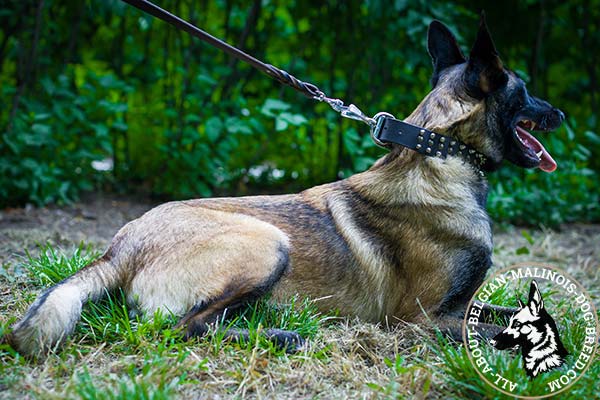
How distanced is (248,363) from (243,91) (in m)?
4.69

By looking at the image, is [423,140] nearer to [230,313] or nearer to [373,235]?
[373,235]

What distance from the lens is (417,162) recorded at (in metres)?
2.95

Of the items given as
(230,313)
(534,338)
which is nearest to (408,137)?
(534,338)

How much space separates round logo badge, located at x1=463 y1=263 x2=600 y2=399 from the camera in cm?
218

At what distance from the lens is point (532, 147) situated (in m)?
3.02

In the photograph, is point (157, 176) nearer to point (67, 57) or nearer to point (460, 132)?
point (67, 57)

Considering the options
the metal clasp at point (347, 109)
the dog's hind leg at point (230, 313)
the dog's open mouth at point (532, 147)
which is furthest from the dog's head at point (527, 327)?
the metal clasp at point (347, 109)

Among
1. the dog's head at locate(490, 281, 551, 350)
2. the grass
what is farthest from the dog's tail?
the dog's head at locate(490, 281, 551, 350)

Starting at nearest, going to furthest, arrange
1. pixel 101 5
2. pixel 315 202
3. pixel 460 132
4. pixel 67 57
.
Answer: pixel 460 132
pixel 315 202
pixel 101 5
pixel 67 57

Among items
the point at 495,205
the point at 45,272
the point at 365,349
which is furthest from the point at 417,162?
the point at 495,205

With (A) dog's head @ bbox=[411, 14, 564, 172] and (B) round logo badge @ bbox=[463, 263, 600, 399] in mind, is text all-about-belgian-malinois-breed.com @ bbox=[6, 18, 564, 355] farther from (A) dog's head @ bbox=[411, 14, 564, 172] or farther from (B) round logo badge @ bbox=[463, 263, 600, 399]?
(B) round logo badge @ bbox=[463, 263, 600, 399]

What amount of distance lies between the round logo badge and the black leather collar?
0.63 m

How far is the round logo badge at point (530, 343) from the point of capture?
2.18 m

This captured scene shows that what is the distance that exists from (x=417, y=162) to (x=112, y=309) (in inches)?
63.2
